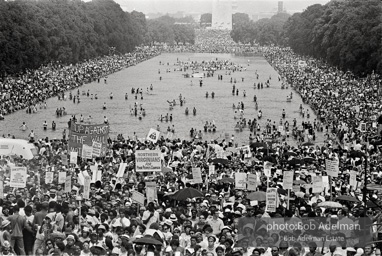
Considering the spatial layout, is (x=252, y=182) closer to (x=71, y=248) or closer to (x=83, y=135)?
(x=83, y=135)

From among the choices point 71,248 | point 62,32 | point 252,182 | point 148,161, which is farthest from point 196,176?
point 62,32

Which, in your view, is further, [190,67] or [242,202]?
[190,67]

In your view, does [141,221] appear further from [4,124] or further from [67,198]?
[4,124]

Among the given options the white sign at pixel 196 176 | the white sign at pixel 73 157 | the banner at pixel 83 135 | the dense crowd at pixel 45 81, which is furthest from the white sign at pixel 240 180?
the dense crowd at pixel 45 81

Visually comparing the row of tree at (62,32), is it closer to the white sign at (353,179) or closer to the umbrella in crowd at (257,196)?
the white sign at (353,179)

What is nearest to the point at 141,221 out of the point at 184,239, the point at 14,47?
the point at 184,239

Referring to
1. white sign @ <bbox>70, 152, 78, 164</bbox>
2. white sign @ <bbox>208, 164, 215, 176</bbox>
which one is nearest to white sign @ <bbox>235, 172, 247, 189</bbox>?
white sign @ <bbox>208, 164, 215, 176</bbox>
